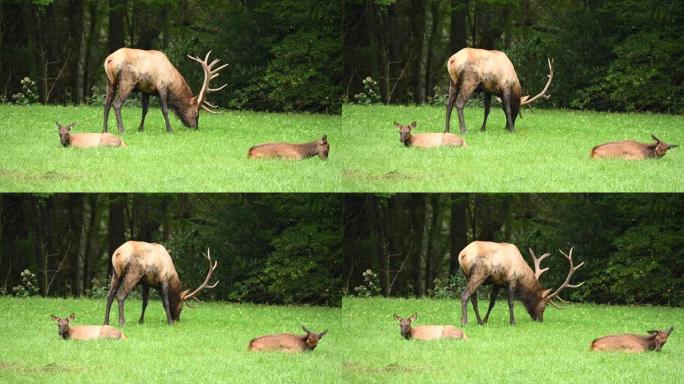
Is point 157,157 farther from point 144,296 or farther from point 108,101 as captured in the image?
point 144,296

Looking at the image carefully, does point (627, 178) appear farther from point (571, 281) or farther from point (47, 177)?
point (47, 177)

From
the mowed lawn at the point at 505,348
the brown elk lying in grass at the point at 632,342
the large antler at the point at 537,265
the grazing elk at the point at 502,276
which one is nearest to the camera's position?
the mowed lawn at the point at 505,348

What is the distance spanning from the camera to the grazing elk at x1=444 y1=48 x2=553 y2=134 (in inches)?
717

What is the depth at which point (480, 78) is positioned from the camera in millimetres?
18203

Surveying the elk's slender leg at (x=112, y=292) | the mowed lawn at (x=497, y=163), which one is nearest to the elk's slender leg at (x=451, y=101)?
the mowed lawn at (x=497, y=163)

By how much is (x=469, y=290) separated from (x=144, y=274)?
3402mm

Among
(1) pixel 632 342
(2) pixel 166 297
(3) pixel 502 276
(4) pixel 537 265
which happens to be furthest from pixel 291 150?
(1) pixel 632 342

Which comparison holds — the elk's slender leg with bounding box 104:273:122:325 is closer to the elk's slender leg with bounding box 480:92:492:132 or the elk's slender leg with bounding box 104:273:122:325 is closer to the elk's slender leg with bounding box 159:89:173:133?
the elk's slender leg with bounding box 159:89:173:133

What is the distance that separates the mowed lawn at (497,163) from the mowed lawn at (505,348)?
1.33 metres

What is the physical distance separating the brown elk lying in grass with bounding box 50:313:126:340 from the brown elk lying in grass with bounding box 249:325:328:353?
1.39 meters

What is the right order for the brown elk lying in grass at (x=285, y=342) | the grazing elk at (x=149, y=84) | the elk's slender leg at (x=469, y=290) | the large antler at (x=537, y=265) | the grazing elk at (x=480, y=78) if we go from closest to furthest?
the brown elk lying in grass at (x=285, y=342) < the elk's slender leg at (x=469, y=290) < the large antler at (x=537, y=265) < the grazing elk at (x=149, y=84) < the grazing elk at (x=480, y=78)

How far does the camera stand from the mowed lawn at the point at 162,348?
16.3 meters

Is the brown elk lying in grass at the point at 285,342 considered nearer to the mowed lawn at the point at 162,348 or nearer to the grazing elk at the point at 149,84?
the mowed lawn at the point at 162,348

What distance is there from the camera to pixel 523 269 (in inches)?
693
